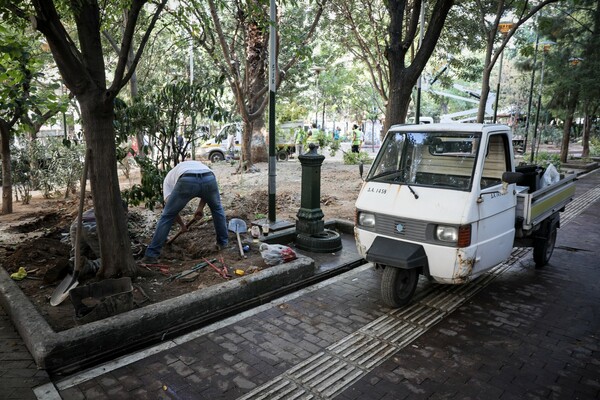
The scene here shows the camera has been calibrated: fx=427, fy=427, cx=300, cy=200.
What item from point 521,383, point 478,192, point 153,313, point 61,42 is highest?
point 61,42

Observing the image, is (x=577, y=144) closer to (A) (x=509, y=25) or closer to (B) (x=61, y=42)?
(A) (x=509, y=25)

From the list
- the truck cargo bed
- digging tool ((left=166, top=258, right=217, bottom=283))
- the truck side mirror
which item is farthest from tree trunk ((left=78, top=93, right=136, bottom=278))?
the truck cargo bed

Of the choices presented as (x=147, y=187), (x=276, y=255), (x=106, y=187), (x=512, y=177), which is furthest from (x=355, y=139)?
(x=106, y=187)

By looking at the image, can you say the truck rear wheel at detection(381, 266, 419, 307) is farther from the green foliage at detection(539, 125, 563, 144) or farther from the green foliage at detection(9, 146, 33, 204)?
the green foliage at detection(539, 125, 563, 144)

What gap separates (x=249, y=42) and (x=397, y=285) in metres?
11.4

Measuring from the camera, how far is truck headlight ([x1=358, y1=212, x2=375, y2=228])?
16.4ft

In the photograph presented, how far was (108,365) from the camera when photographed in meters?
3.54

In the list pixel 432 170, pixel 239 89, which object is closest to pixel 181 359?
pixel 432 170

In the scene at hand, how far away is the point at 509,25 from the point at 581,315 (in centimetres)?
952

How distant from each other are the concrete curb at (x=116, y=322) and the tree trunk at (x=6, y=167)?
4.18 m

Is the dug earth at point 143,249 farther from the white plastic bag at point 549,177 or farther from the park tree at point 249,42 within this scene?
the white plastic bag at point 549,177

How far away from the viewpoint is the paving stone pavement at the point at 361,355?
3268 millimetres

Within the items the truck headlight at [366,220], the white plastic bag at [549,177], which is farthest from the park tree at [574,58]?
the truck headlight at [366,220]

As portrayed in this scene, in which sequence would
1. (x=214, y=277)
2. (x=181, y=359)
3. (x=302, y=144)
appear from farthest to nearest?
(x=302, y=144) < (x=214, y=277) < (x=181, y=359)
